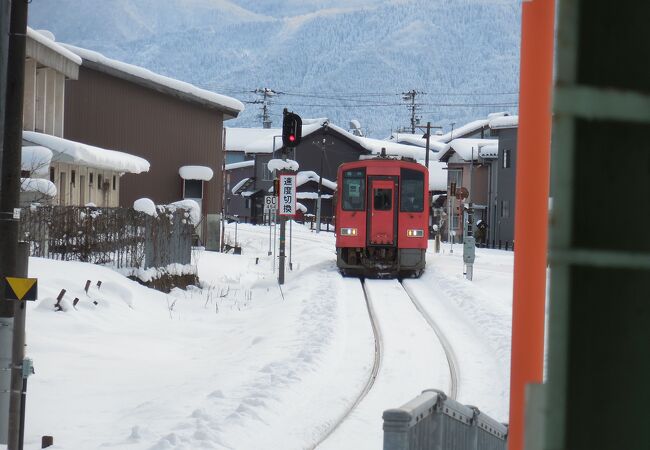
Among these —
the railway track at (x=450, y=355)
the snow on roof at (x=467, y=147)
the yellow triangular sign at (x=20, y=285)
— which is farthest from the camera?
the snow on roof at (x=467, y=147)

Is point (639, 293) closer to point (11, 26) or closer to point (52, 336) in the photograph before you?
point (11, 26)

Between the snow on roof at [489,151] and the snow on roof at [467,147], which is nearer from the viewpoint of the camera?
the snow on roof at [489,151]

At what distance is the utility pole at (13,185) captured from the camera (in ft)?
25.6

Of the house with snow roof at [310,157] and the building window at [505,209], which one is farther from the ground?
the house with snow roof at [310,157]

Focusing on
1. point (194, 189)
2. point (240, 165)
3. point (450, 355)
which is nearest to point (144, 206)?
point (450, 355)

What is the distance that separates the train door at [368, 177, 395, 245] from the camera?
81.0ft

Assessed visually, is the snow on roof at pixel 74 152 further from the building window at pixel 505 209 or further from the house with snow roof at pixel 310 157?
the house with snow roof at pixel 310 157

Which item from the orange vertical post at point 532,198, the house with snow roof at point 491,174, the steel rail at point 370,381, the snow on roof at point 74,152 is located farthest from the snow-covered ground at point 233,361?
the house with snow roof at point 491,174

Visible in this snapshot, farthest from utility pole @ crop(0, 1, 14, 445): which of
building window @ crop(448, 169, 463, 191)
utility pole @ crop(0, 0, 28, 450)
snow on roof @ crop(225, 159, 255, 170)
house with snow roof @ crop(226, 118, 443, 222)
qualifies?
snow on roof @ crop(225, 159, 255, 170)

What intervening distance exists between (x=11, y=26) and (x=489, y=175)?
5245 cm

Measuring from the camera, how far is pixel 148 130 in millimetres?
33844

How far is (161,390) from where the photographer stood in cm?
1062

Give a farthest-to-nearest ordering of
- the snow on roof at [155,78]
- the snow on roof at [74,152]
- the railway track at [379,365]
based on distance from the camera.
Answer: the snow on roof at [155,78] → the snow on roof at [74,152] → the railway track at [379,365]

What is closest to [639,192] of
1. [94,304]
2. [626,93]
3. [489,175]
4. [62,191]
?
[626,93]
